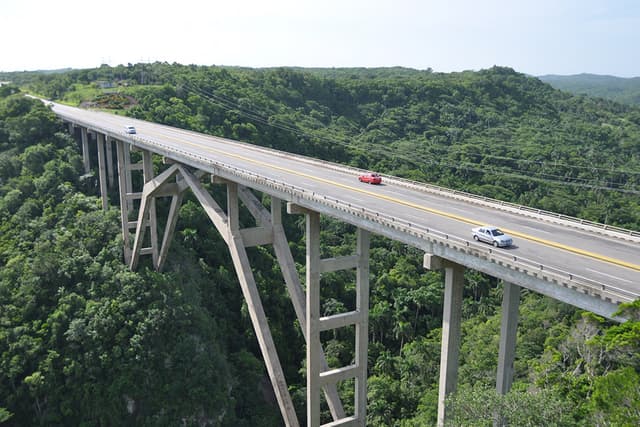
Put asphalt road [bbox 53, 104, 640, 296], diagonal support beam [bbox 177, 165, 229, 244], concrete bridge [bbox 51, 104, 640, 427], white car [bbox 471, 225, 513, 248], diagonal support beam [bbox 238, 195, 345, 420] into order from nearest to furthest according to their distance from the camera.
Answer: concrete bridge [bbox 51, 104, 640, 427]
asphalt road [bbox 53, 104, 640, 296]
white car [bbox 471, 225, 513, 248]
diagonal support beam [bbox 238, 195, 345, 420]
diagonal support beam [bbox 177, 165, 229, 244]

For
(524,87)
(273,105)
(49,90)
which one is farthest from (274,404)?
(524,87)

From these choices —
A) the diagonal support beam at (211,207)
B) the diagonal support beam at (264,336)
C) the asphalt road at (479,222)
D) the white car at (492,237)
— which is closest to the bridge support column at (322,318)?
the asphalt road at (479,222)

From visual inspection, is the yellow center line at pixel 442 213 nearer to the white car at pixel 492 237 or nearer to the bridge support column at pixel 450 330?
the white car at pixel 492 237

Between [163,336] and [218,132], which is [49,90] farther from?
[163,336]

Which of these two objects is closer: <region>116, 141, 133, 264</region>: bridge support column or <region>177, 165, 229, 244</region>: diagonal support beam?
<region>177, 165, 229, 244</region>: diagonal support beam

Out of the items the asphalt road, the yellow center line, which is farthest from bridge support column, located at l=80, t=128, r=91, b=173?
the asphalt road

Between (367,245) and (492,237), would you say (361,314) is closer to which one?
(367,245)

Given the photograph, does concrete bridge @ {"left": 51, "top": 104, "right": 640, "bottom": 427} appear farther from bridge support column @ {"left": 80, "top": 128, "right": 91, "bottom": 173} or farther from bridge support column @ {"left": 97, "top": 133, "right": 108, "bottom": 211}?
bridge support column @ {"left": 80, "top": 128, "right": 91, "bottom": 173}
